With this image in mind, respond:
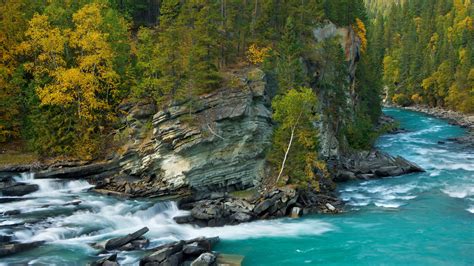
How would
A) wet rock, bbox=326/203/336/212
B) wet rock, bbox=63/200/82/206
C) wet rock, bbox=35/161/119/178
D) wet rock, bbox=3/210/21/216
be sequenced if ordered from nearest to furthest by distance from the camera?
wet rock, bbox=3/210/21/216 < wet rock, bbox=63/200/82/206 < wet rock, bbox=326/203/336/212 < wet rock, bbox=35/161/119/178

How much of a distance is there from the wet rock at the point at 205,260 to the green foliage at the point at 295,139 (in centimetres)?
1322

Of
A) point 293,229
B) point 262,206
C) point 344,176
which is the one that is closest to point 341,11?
point 344,176

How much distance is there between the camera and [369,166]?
47594 millimetres

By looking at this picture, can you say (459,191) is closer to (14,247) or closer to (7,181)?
(14,247)

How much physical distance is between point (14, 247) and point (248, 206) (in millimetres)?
15868

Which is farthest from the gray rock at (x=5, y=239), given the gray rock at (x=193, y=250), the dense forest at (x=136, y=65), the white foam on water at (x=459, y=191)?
the white foam on water at (x=459, y=191)

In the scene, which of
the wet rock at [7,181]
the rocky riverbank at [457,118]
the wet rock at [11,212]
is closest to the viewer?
the wet rock at [11,212]

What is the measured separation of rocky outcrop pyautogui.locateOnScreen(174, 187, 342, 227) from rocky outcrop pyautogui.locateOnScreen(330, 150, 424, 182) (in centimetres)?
1024

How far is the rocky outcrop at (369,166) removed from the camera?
45375 millimetres

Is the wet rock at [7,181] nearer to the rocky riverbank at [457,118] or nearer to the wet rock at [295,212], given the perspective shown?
the wet rock at [295,212]

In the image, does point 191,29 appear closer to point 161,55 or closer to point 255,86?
point 161,55

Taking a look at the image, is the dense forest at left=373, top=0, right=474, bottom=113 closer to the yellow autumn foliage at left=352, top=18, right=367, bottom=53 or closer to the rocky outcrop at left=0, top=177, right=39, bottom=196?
the yellow autumn foliage at left=352, top=18, right=367, bottom=53

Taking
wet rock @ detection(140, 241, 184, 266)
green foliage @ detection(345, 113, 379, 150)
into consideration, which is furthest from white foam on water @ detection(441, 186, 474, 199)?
wet rock @ detection(140, 241, 184, 266)

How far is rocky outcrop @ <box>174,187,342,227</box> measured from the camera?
30.9 m
